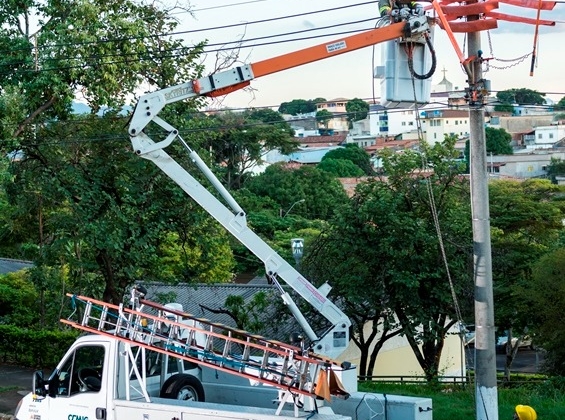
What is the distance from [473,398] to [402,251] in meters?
9.03

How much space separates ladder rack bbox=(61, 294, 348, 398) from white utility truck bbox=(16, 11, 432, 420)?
0.5 inches

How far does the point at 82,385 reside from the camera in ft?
39.8

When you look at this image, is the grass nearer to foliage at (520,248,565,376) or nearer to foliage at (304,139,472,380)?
foliage at (520,248,565,376)

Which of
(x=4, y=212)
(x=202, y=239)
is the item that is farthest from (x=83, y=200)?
(x=4, y=212)

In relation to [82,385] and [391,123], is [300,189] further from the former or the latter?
[391,123]

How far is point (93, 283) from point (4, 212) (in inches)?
377

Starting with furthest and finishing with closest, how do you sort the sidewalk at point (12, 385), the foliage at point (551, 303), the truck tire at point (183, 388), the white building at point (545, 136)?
the white building at point (545, 136)
the foliage at point (551, 303)
the sidewalk at point (12, 385)
the truck tire at point (183, 388)

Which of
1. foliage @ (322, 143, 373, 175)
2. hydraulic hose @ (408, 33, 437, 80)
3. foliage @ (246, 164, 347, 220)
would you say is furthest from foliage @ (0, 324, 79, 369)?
foliage @ (322, 143, 373, 175)

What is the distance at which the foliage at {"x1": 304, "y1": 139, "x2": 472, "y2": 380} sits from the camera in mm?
24953

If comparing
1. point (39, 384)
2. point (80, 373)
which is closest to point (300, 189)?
point (39, 384)

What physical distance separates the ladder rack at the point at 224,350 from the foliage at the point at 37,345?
38.8 ft

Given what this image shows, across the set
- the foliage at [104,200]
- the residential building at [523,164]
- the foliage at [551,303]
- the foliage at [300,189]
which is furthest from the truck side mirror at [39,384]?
the residential building at [523,164]

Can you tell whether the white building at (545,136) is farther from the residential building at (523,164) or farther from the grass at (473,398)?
the grass at (473,398)

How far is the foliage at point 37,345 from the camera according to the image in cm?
2369
